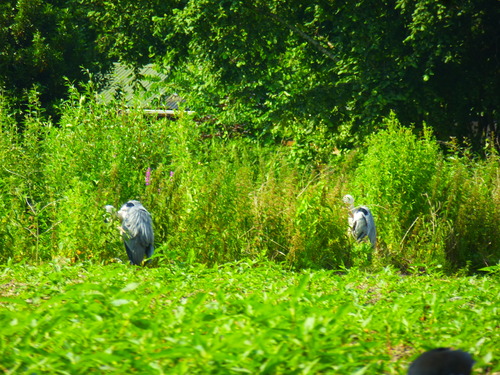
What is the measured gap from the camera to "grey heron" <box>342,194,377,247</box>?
948 centimetres

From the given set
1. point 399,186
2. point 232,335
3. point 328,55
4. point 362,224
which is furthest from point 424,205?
point 328,55

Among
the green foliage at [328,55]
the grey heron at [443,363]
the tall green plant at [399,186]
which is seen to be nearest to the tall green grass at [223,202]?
the tall green plant at [399,186]

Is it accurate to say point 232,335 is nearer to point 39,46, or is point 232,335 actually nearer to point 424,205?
point 424,205

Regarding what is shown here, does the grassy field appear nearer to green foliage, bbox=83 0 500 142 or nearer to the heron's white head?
the heron's white head

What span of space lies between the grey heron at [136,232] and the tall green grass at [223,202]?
0.21 m

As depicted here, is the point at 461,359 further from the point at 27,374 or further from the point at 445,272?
the point at 445,272

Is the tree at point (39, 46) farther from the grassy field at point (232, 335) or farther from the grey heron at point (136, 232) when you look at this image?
the grassy field at point (232, 335)

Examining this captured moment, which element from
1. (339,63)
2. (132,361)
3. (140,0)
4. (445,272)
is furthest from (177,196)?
(140,0)

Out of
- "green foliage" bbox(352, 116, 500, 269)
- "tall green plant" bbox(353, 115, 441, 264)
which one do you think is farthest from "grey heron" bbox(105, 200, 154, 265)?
"tall green plant" bbox(353, 115, 441, 264)

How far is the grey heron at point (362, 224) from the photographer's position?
373 inches

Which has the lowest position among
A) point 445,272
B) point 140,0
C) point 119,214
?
point 445,272

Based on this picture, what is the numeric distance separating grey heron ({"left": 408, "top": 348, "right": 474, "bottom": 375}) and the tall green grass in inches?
221

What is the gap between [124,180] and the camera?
10547mm

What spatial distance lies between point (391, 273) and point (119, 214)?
12.7 ft
